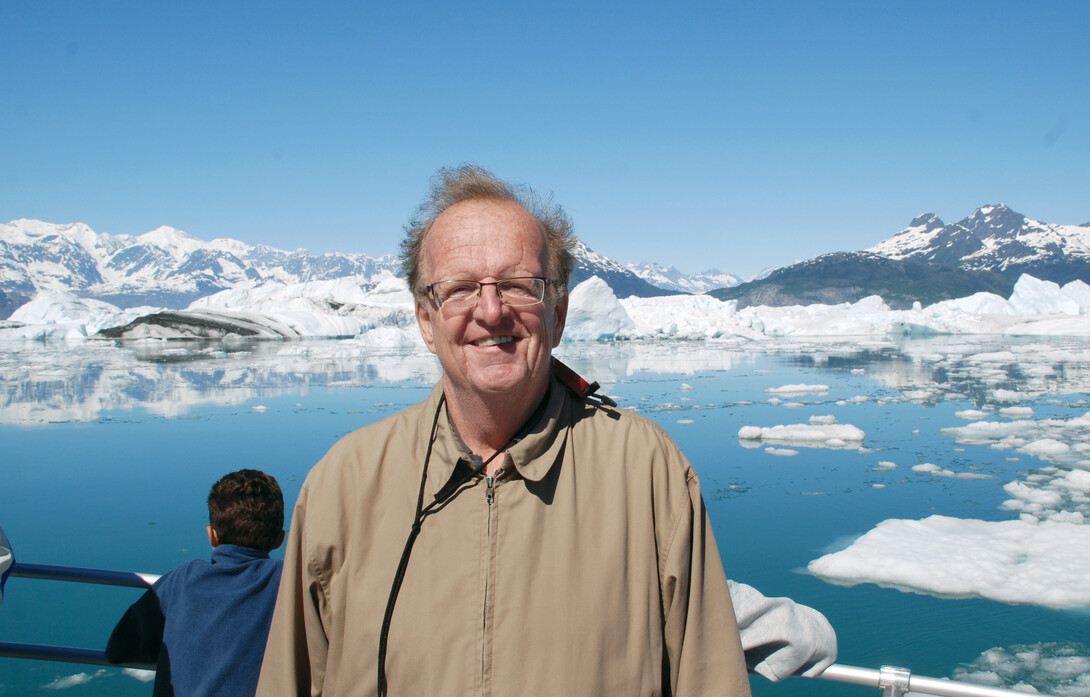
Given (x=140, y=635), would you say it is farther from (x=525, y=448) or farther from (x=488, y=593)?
(x=525, y=448)

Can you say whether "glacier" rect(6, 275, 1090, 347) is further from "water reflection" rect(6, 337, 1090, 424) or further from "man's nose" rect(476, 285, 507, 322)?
"man's nose" rect(476, 285, 507, 322)

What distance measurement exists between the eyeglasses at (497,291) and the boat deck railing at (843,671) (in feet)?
3.02

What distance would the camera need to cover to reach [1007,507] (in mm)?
6324

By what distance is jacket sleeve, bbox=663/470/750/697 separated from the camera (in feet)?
4.04

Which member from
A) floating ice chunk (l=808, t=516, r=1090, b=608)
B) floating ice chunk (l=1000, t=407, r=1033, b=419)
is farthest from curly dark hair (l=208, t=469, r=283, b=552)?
floating ice chunk (l=1000, t=407, r=1033, b=419)

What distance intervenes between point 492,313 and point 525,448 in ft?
0.80

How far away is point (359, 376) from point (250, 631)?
684 inches

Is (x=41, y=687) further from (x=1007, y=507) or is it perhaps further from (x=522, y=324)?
(x=1007, y=507)

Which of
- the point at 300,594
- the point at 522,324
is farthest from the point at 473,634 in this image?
the point at 522,324

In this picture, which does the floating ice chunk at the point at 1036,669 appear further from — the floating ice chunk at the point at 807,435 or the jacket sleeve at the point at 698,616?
the floating ice chunk at the point at 807,435

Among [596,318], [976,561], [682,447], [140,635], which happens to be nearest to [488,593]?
[140,635]

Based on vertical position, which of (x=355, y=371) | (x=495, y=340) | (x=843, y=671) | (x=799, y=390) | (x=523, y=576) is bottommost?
(x=799, y=390)

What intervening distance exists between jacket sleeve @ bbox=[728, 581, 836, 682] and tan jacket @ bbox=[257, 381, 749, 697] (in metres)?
0.24

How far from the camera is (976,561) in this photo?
16.1 feet
